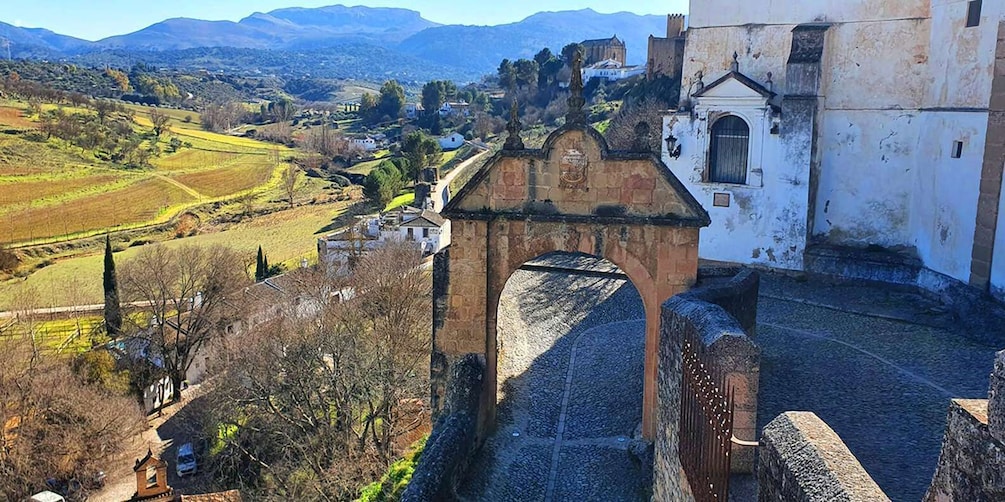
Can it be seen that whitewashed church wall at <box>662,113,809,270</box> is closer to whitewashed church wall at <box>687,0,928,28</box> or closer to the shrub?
whitewashed church wall at <box>687,0,928,28</box>

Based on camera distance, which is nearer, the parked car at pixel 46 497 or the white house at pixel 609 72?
the parked car at pixel 46 497

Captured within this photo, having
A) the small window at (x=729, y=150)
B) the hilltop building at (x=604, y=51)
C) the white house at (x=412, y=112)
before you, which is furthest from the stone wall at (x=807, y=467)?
the white house at (x=412, y=112)

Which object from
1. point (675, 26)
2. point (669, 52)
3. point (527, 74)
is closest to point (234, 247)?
point (669, 52)

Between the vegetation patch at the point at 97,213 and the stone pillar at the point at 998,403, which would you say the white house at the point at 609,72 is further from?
the stone pillar at the point at 998,403

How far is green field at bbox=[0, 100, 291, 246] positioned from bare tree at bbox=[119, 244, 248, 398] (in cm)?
2987

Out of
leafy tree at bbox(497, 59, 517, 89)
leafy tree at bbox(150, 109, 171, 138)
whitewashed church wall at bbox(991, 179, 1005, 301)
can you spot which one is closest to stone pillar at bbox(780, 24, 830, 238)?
whitewashed church wall at bbox(991, 179, 1005, 301)

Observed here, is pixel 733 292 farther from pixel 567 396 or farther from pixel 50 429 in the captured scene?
pixel 50 429

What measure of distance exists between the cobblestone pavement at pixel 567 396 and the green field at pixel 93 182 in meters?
54.7

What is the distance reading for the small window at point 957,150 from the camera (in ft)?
54.5

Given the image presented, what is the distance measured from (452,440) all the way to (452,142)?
84588 mm

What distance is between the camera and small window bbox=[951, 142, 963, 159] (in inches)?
654

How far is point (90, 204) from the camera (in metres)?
69.1

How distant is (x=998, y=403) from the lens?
363 cm

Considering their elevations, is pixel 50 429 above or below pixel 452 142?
below
